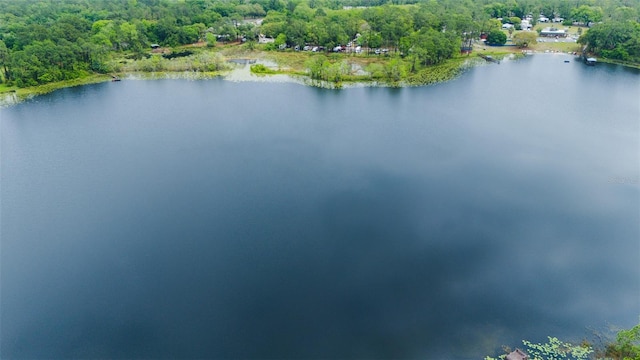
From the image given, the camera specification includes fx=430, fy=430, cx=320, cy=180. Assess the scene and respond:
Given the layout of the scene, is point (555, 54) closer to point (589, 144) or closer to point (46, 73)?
point (589, 144)

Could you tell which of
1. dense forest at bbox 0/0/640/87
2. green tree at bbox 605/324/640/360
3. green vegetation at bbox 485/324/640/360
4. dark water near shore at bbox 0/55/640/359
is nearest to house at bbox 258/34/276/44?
dense forest at bbox 0/0/640/87

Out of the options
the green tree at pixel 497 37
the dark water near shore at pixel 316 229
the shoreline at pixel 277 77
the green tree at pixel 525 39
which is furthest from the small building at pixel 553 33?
the dark water near shore at pixel 316 229

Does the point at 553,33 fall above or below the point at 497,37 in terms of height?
above

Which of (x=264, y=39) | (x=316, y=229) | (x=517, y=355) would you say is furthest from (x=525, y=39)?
(x=517, y=355)

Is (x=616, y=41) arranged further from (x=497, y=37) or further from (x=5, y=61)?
(x=5, y=61)

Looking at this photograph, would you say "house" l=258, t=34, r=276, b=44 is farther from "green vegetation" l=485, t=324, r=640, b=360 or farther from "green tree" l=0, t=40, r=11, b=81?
"green vegetation" l=485, t=324, r=640, b=360

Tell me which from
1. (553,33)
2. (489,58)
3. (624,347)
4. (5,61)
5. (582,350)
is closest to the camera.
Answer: (624,347)

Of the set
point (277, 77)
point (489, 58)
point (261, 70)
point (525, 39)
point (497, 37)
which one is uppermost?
point (497, 37)
